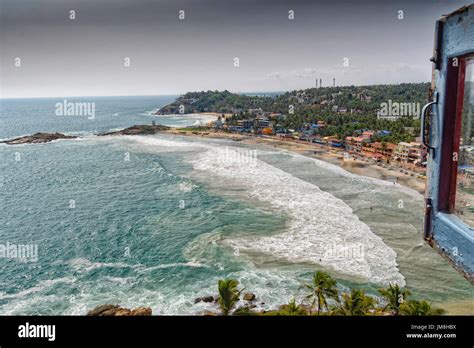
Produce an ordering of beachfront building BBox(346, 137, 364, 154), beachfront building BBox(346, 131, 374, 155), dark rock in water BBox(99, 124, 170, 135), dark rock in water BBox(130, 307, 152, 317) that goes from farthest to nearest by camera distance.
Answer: dark rock in water BBox(99, 124, 170, 135) < beachfront building BBox(346, 137, 364, 154) < beachfront building BBox(346, 131, 374, 155) < dark rock in water BBox(130, 307, 152, 317)

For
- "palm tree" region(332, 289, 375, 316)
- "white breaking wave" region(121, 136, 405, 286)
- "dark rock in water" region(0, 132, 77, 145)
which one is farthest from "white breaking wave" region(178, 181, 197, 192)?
"dark rock in water" region(0, 132, 77, 145)

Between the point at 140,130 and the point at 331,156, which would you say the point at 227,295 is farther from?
the point at 140,130

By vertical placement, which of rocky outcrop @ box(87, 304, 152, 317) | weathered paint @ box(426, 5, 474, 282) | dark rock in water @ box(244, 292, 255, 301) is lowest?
rocky outcrop @ box(87, 304, 152, 317)

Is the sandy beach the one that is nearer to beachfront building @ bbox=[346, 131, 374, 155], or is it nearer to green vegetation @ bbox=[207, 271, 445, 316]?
beachfront building @ bbox=[346, 131, 374, 155]

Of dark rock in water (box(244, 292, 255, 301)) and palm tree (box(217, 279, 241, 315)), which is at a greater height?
palm tree (box(217, 279, 241, 315))

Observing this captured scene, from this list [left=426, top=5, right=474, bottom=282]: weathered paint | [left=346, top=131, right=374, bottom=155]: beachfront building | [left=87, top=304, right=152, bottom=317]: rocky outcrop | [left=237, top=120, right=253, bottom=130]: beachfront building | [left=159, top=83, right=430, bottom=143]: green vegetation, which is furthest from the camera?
[left=237, top=120, right=253, bottom=130]: beachfront building

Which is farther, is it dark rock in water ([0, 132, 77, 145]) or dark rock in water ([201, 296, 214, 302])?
dark rock in water ([0, 132, 77, 145])

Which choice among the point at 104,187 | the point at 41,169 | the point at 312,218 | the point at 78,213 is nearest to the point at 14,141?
the point at 41,169

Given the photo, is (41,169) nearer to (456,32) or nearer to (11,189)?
(11,189)
